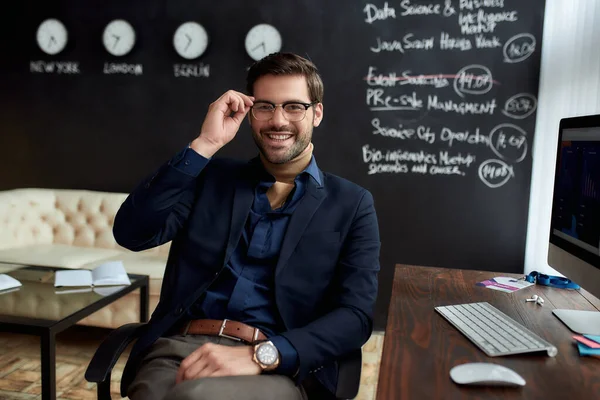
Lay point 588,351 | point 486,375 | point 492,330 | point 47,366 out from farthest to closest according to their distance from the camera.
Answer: point 47,366 → point 492,330 → point 588,351 → point 486,375

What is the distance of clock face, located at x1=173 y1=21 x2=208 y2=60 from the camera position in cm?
362

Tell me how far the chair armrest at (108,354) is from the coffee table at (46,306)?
0.68m

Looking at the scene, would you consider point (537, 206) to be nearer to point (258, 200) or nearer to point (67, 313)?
point (258, 200)

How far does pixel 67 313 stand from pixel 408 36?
263 cm

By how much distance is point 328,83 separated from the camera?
3494 millimetres

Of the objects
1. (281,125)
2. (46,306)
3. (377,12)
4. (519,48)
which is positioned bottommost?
(46,306)

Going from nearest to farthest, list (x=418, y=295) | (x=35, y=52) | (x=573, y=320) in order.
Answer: (x=573, y=320), (x=418, y=295), (x=35, y=52)

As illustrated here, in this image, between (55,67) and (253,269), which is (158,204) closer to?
(253,269)

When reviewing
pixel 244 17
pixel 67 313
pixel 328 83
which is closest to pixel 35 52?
pixel 244 17

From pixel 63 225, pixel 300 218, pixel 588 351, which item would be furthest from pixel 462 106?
pixel 63 225

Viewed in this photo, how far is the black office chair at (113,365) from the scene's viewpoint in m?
1.24

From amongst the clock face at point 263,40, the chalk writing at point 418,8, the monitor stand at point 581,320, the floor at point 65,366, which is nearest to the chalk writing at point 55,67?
the clock face at point 263,40

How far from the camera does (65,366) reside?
9.06 ft

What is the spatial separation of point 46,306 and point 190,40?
223 centimetres
